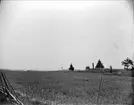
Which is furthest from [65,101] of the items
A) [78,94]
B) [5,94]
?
[5,94]

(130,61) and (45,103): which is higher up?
(130,61)

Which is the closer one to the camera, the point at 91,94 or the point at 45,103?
the point at 45,103

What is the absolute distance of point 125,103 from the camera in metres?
4.94

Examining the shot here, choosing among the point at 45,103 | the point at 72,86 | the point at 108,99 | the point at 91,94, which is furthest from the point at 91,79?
the point at 45,103

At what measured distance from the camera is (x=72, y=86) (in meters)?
7.33

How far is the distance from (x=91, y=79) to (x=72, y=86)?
5.28 ft

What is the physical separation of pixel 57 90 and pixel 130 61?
2895 millimetres

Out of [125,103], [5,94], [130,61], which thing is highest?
[130,61]

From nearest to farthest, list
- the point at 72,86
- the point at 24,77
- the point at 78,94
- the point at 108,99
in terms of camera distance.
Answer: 1. the point at 108,99
2. the point at 78,94
3. the point at 72,86
4. the point at 24,77

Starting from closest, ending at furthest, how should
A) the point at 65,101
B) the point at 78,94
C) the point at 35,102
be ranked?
the point at 35,102
the point at 65,101
the point at 78,94

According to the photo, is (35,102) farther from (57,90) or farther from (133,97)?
Result: (133,97)

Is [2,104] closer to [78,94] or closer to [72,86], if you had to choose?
[78,94]

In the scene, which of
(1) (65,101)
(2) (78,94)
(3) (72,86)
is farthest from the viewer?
(3) (72,86)

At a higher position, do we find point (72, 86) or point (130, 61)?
point (130, 61)
